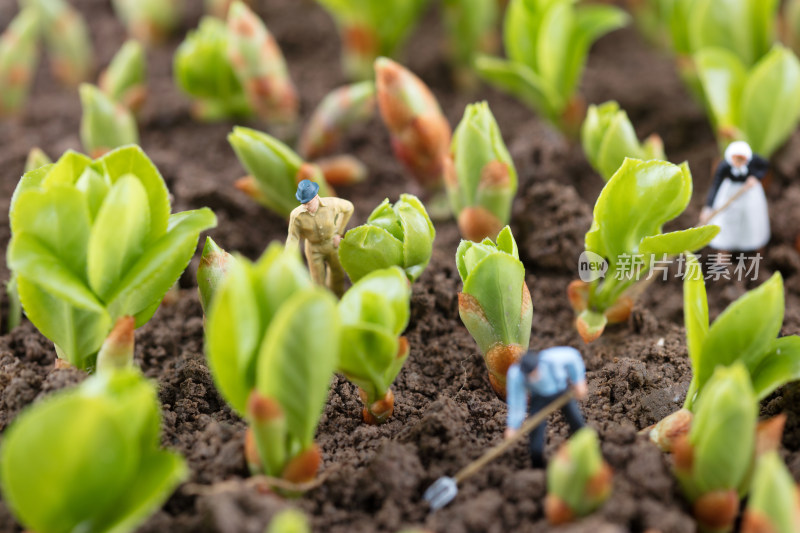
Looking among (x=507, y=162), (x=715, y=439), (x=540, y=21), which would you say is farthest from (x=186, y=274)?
(x=715, y=439)

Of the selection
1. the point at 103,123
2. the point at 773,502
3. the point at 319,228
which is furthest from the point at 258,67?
the point at 773,502

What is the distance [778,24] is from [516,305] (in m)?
1.75

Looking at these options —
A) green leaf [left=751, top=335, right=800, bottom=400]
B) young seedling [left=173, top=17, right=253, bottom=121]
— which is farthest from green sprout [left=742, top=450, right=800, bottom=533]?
young seedling [left=173, top=17, right=253, bottom=121]

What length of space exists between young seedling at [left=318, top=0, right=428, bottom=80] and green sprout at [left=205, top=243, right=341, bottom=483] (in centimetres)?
135

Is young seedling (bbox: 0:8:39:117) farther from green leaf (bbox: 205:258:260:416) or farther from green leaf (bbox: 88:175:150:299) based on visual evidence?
green leaf (bbox: 205:258:260:416)

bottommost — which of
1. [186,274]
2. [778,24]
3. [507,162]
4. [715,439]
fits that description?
[186,274]

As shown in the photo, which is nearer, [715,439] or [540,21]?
[715,439]

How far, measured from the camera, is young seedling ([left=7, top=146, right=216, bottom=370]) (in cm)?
115

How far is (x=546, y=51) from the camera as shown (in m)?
1.94

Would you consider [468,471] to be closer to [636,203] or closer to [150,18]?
[636,203]

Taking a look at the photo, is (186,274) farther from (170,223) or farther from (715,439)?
(715,439)

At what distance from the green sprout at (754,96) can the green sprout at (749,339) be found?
70cm

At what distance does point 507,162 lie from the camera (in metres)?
1.62

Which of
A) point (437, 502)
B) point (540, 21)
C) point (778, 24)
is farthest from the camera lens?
point (778, 24)
